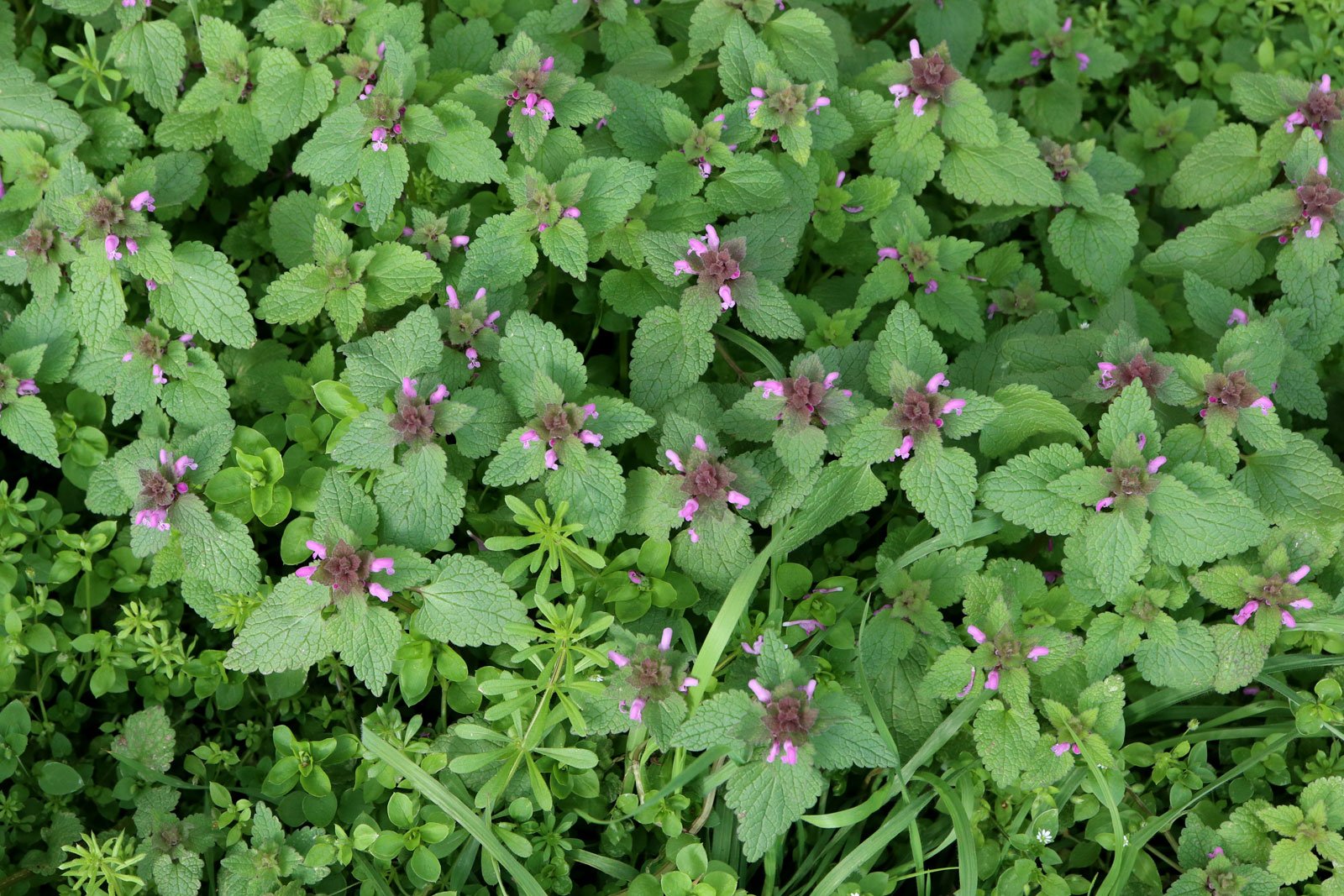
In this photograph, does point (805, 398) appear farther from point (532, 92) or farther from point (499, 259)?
point (532, 92)

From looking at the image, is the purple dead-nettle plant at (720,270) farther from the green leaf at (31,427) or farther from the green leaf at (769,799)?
the green leaf at (31,427)

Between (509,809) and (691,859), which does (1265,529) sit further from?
(509,809)

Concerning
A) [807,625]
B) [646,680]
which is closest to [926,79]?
[807,625]

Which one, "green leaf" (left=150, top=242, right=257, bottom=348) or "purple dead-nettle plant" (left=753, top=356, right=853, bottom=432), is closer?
"purple dead-nettle plant" (left=753, top=356, right=853, bottom=432)

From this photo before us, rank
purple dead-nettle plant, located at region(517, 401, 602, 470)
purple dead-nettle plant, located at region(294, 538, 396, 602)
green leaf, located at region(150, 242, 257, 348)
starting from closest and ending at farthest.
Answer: purple dead-nettle plant, located at region(294, 538, 396, 602) → purple dead-nettle plant, located at region(517, 401, 602, 470) → green leaf, located at region(150, 242, 257, 348)

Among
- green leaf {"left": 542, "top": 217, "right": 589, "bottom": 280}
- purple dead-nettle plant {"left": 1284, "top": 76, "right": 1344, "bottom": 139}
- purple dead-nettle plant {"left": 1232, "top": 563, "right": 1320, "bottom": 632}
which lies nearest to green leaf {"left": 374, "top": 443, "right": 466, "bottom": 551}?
green leaf {"left": 542, "top": 217, "right": 589, "bottom": 280}

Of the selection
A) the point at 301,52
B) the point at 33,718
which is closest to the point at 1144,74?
the point at 301,52

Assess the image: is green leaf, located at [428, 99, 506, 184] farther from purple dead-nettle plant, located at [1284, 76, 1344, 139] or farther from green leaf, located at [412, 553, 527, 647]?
purple dead-nettle plant, located at [1284, 76, 1344, 139]
